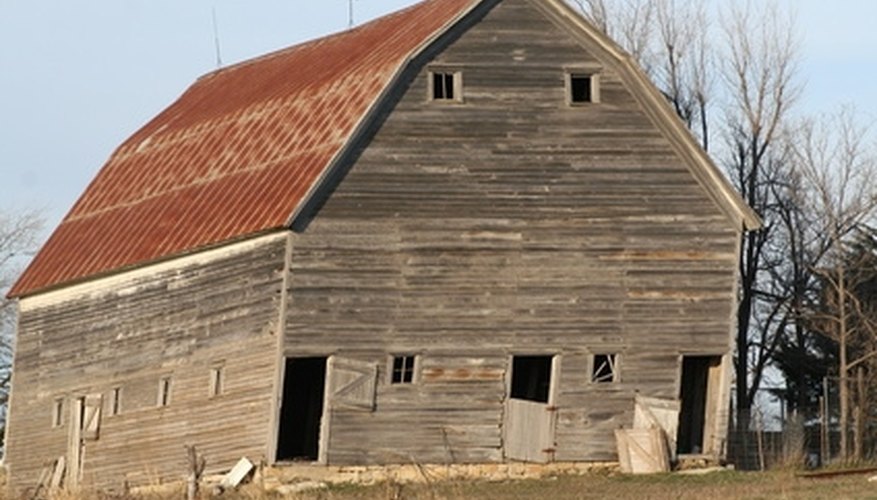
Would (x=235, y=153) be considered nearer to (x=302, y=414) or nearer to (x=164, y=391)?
(x=164, y=391)

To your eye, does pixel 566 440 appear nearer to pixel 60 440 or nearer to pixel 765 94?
pixel 60 440

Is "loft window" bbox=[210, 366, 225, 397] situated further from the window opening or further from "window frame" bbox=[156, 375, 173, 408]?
the window opening

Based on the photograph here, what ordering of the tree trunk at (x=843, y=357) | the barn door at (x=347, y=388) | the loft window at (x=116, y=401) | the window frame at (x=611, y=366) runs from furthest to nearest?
the tree trunk at (x=843, y=357) < the loft window at (x=116, y=401) < the window frame at (x=611, y=366) < the barn door at (x=347, y=388)

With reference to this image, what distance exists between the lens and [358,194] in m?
35.8

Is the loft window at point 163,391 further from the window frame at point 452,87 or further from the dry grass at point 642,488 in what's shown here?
the window frame at point 452,87

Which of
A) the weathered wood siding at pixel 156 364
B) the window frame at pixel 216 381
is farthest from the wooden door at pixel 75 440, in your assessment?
the window frame at pixel 216 381

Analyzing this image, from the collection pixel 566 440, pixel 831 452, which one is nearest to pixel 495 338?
pixel 566 440

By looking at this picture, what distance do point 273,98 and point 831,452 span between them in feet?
44.1

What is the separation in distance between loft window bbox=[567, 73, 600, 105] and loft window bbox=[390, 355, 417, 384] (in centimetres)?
470

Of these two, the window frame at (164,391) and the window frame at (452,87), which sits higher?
the window frame at (452,87)

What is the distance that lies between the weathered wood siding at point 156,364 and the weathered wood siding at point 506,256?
3.65 feet

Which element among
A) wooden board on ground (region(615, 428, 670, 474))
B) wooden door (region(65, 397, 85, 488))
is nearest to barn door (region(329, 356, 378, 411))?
wooden board on ground (region(615, 428, 670, 474))

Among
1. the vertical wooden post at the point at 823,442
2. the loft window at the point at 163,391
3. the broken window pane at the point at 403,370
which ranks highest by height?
the broken window pane at the point at 403,370

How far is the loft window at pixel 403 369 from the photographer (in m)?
36.2
